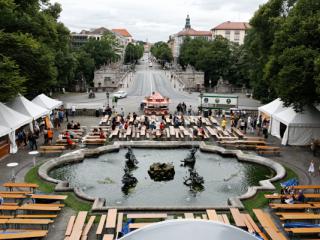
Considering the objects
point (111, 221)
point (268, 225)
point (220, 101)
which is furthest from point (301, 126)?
point (111, 221)

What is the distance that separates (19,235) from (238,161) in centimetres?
1604

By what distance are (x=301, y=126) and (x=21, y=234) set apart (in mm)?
21896

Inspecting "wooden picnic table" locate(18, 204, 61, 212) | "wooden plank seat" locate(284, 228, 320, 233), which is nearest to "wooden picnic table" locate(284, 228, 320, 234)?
"wooden plank seat" locate(284, 228, 320, 233)

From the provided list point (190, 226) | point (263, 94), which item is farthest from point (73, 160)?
point (263, 94)

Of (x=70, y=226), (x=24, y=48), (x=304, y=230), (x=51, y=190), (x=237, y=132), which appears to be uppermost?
(x=24, y=48)

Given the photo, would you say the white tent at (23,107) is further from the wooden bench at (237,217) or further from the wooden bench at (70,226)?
the wooden bench at (237,217)

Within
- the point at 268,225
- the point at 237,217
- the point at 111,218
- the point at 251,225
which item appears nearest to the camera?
the point at 268,225

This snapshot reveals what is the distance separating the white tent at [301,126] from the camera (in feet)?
90.5

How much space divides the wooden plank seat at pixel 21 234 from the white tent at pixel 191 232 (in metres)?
9.48

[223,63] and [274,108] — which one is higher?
[223,63]

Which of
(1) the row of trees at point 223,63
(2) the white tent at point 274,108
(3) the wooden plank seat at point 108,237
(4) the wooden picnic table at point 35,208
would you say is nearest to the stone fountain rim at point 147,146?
(4) the wooden picnic table at point 35,208

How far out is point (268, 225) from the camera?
14.3 metres

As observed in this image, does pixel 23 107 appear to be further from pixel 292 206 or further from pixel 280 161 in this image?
pixel 292 206

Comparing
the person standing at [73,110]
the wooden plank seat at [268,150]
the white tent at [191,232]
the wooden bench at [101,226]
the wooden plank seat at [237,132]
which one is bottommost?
the wooden bench at [101,226]
